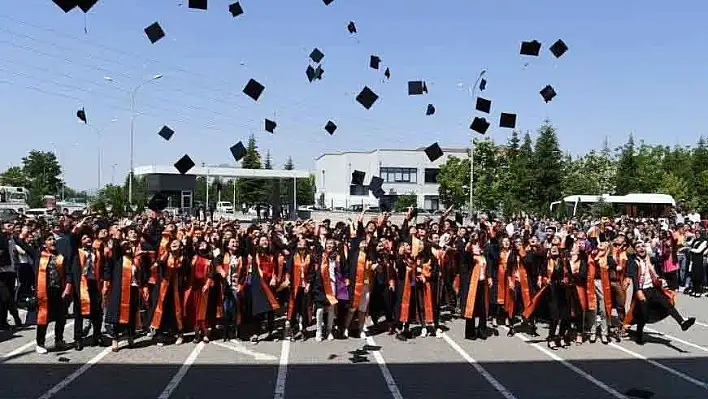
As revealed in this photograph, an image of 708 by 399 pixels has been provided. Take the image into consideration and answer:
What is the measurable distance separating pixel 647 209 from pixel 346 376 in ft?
145

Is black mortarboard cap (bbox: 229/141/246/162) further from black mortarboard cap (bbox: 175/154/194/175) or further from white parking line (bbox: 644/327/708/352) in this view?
white parking line (bbox: 644/327/708/352)

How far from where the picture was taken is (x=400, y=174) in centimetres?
8631

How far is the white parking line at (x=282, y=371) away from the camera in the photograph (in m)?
7.74

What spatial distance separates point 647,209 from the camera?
158 feet

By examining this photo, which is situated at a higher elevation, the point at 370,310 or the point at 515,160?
the point at 515,160

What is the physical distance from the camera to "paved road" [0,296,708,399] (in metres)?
7.82

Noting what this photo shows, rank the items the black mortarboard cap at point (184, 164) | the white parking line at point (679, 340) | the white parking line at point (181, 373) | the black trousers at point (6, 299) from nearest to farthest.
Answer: the white parking line at point (181, 373) → the white parking line at point (679, 340) → the black trousers at point (6, 299) → the black mortarboard cap at point (184, 164)

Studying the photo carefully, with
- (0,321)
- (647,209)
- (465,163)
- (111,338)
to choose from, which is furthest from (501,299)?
(465,163)

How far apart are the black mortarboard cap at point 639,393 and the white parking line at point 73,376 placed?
5927 millimetres

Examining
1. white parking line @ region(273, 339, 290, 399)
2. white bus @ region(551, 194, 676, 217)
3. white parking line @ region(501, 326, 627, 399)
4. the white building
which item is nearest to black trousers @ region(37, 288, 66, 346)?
white parking line @ region(273, 339, 290, 399)

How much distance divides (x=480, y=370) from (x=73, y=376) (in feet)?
15.6

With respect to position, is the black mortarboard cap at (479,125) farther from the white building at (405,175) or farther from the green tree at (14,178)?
the green tree at (14,178)

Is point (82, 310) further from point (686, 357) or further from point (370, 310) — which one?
point (686, 357)

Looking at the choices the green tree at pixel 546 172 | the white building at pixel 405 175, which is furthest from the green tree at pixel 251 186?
the green tree at pixel 546 172
